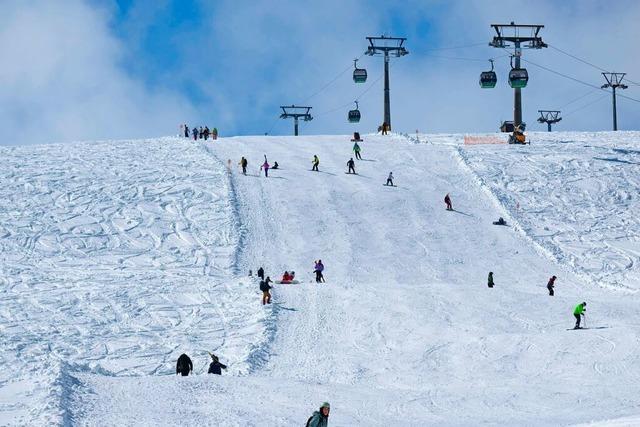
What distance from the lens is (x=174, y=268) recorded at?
3625 centimetres

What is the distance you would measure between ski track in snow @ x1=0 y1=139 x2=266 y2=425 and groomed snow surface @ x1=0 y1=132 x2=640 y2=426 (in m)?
0.12

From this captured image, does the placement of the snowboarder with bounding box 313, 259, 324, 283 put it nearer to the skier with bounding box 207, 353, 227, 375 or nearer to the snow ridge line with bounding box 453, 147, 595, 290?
the snow ridge line with bounding box 453, 147, 595, 290

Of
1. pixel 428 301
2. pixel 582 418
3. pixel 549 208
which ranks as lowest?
Answer: pixel 582 418

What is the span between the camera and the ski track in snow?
85.1 feet

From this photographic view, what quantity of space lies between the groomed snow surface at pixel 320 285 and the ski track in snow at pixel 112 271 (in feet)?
0.40

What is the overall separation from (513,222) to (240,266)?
13671mm

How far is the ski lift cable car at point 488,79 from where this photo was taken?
2452 inches

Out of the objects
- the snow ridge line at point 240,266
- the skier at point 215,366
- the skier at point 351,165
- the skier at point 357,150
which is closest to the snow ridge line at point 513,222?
the skier at point 357,150

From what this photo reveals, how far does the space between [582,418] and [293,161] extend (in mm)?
35927

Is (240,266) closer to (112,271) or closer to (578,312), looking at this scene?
(112,271)

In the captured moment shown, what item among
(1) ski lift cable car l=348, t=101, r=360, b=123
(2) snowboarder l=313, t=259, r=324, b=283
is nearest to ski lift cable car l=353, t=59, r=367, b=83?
(1) ski lift cable car l=348, t=101, r=360, b=123

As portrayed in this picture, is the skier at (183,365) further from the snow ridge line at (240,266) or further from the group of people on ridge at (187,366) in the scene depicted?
the snow ridge line at (240,266)

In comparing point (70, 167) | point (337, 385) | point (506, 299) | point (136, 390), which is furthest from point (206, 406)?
point (70, 167)

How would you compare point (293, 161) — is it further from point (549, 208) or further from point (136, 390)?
point (136, 390)
